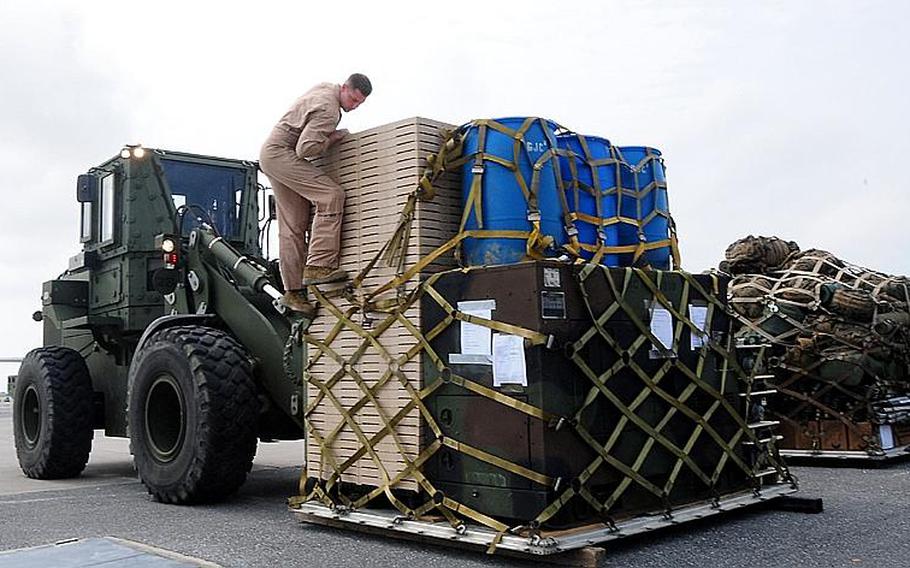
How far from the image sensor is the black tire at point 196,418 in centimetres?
731

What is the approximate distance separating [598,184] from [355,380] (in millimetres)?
2134

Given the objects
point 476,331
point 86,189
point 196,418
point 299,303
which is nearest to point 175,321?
point 196,418

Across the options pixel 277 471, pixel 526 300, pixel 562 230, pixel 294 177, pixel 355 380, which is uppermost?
pixel 294 177

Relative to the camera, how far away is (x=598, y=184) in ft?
20.9

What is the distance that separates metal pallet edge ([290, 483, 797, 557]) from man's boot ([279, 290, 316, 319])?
4.43 feet

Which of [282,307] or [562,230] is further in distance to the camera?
[282,307]

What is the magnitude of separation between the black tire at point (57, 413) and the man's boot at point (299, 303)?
421cm

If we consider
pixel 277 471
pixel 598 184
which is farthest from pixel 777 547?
pixel 277 471

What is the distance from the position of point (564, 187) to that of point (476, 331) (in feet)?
4.03

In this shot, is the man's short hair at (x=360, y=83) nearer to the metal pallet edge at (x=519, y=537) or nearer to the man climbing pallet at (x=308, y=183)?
the man climbing pallet at (x=308, y=183)

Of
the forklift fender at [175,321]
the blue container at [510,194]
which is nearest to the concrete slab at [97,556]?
the blue container at [510,194]

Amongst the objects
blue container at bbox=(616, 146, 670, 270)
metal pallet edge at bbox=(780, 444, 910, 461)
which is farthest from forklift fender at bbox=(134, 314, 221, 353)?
metal pallet edge at bbox=(780, 444, 910, 461)

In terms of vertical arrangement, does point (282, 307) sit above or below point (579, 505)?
above

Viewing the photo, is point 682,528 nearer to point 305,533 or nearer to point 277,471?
point 305,533
